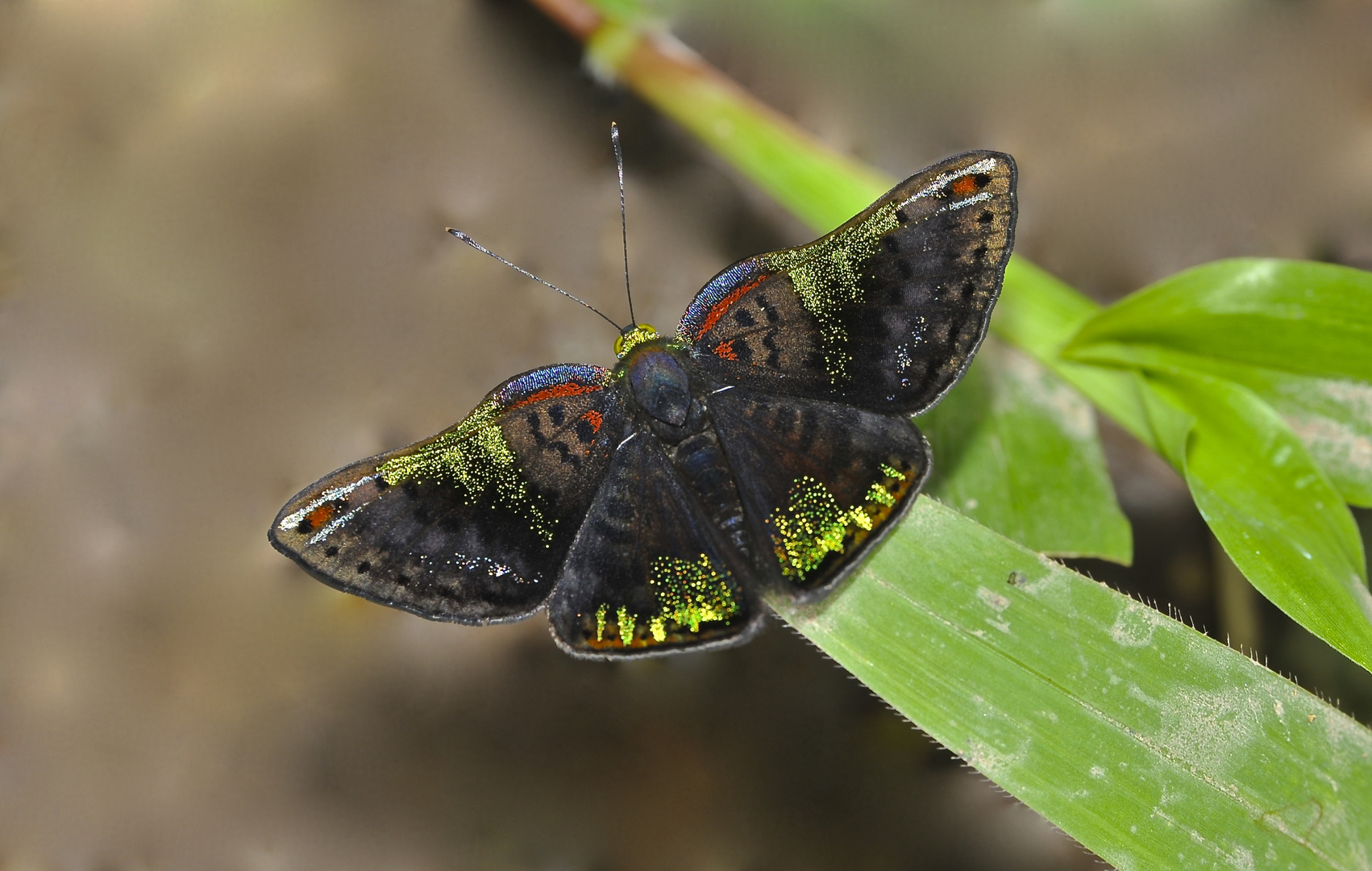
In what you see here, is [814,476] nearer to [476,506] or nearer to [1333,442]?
[476,506]

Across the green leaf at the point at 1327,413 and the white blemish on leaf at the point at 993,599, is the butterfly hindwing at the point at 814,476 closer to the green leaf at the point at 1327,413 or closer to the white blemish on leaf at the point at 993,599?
the white blemish on leaf at the point at 993,599

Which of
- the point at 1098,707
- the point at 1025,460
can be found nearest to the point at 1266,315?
the point at 1025,460

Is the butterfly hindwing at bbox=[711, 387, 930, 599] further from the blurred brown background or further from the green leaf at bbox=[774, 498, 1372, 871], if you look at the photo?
the blurred brown background

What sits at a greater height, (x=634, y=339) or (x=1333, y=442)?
(x=634, y=339)

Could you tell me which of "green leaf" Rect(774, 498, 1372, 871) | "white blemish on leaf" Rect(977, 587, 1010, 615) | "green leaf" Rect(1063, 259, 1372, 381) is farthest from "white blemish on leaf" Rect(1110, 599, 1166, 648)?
"green leaf" Rect(1063, 259, 1372, 381)

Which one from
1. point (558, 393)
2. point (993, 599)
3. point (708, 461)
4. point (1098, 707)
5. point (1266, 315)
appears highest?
point (558, 393)

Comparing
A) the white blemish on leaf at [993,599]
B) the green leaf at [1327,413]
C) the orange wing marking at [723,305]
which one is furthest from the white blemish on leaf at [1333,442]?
the orange wing marking at [723,305]
